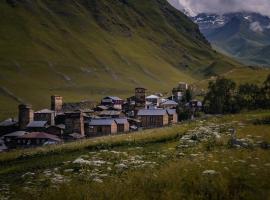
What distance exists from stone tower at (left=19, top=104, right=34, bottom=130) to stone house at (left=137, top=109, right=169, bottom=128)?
27.4m

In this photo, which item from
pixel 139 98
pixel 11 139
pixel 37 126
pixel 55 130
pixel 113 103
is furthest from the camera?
pixel 113 103

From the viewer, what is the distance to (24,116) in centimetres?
11125

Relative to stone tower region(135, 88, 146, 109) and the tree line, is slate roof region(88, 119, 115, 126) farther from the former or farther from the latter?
stone tower region(135, 88, 146, 109)

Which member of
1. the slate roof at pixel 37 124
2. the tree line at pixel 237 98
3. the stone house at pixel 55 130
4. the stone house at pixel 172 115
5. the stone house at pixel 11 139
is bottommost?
the stone house at pixel 11 139

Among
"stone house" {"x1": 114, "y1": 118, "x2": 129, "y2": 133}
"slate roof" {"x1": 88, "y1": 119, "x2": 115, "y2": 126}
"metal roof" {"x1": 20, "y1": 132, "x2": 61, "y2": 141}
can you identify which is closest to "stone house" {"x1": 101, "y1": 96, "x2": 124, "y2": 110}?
"stone house" {"x1": 114, "y1": 118, "x2": 129, "y2": 133}

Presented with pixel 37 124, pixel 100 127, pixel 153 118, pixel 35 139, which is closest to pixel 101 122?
pixel 100 127

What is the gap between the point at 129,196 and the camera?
2055 cm

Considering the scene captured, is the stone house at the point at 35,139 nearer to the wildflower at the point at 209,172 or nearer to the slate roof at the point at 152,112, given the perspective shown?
the slate roof at the point at 152,112

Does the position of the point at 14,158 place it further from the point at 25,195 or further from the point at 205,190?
the point at 205,190

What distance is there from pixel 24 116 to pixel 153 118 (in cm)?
3222

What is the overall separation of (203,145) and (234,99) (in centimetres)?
6501

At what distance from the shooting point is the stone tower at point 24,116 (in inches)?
4336

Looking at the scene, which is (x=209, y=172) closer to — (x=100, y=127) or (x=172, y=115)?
(x=100, y=127)

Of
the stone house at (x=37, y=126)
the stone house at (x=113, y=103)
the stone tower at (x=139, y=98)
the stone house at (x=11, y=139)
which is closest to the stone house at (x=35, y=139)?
the stone house at (x=11, y=139)
